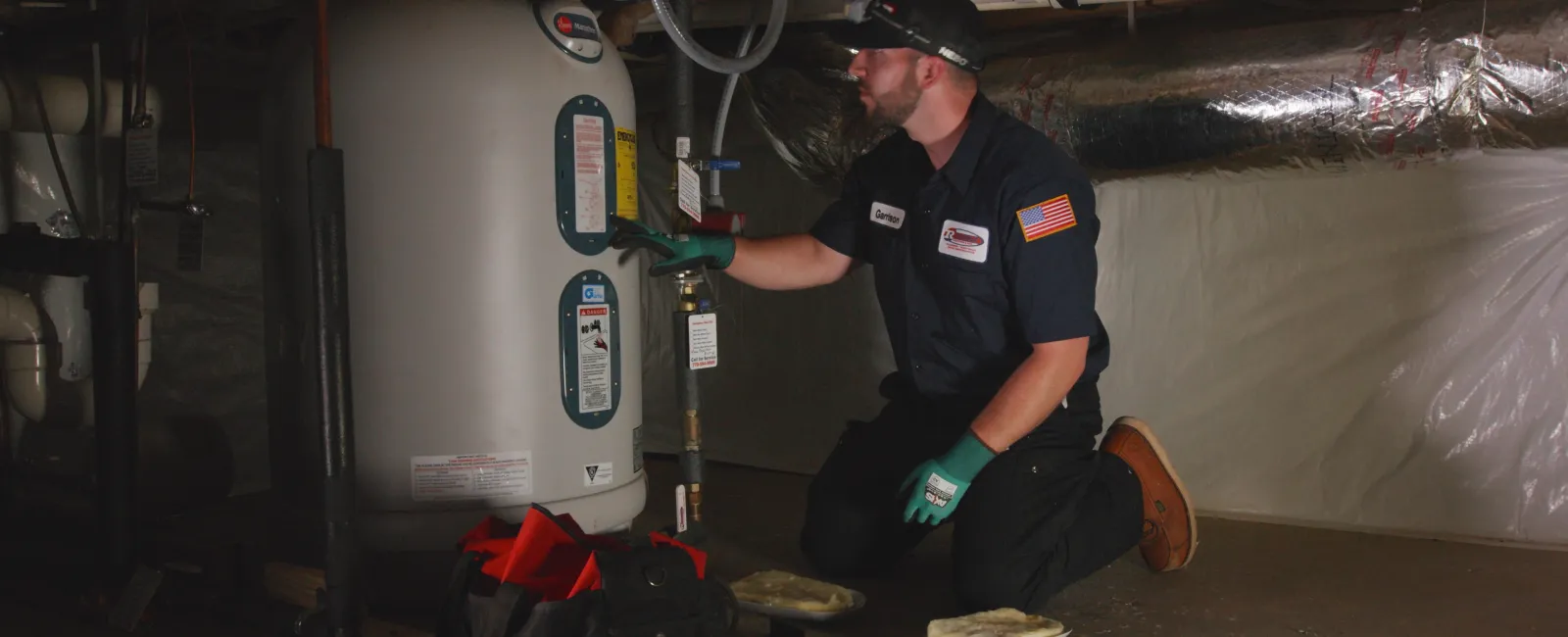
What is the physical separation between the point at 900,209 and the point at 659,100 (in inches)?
44.5

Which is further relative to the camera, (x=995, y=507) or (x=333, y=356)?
(x=995, y=507)

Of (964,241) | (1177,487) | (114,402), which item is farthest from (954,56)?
(114,402)

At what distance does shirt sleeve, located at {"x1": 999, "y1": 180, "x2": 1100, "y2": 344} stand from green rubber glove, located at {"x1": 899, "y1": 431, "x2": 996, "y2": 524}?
0.63 feet

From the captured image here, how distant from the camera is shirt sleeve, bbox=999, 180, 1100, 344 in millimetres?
1775

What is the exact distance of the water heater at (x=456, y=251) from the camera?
1.72m

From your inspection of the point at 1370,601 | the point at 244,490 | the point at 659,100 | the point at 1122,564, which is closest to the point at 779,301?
the point at 659,100

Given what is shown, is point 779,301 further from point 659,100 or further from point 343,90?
point 343,90

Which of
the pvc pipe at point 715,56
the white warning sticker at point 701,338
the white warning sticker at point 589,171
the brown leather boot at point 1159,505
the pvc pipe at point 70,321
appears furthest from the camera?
the pvc pipe at point 70,321

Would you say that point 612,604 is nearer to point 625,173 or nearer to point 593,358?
point 593,358

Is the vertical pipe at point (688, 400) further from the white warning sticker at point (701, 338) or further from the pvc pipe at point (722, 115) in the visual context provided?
the pvc pipe at point (722, 115)

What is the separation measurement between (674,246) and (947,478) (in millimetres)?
581

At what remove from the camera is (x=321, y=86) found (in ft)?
5.00

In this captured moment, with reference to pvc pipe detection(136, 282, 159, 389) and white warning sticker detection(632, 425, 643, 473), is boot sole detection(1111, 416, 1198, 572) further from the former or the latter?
pvc pipe detection(136, 282, 159, 389)

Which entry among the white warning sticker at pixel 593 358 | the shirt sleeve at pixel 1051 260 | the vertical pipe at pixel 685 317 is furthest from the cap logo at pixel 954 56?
the white warning sticker at pixel 593 358
